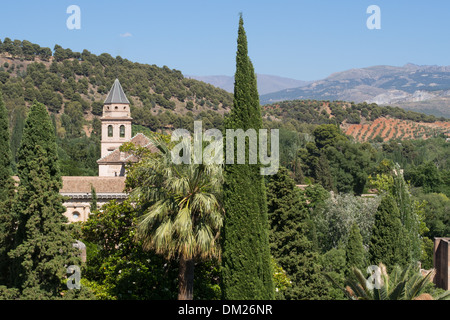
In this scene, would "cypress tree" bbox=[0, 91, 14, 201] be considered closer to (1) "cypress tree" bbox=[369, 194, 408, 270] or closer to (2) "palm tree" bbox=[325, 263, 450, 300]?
(2) "palm tree" bbox=[325, 263, 450, 300]

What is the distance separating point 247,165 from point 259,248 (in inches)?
69.1

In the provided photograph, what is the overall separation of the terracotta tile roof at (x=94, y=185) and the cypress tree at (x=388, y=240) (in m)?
22.4

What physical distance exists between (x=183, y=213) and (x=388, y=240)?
10.3 meters

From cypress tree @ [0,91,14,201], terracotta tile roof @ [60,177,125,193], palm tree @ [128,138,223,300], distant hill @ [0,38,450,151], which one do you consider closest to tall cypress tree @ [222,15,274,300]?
palm tree @ [128,138,223,300]

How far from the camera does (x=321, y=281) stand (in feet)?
69.1

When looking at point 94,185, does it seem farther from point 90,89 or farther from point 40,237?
point 90,89

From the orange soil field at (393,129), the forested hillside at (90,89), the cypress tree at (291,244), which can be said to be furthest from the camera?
the orange soil field at (393,129)

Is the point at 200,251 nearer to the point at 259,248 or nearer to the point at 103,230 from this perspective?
the point at 259,248

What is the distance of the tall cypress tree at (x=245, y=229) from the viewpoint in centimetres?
1223

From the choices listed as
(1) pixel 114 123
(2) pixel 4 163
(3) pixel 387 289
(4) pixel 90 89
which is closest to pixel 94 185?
(1) pixel 114 123

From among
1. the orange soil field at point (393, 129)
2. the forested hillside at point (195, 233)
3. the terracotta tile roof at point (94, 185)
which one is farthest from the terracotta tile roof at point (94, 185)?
the orange soil field at point (393, 129)

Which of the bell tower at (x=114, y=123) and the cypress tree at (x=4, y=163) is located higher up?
the bell tower at (x=114, y=123)

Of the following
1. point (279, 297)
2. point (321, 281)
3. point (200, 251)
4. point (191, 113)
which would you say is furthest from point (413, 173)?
point (191, 113)

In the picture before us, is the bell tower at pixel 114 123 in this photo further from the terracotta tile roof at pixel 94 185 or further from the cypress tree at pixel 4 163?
the cypress tree at pixel 4 163
